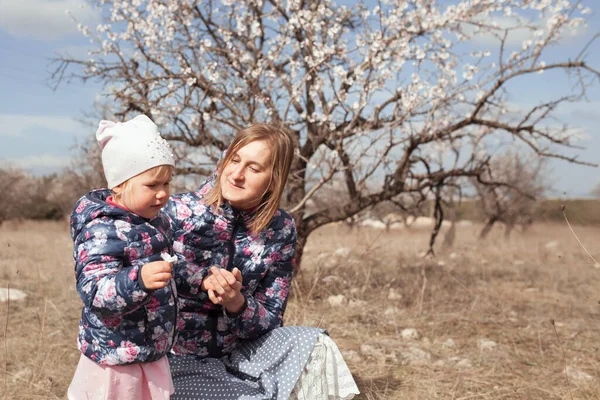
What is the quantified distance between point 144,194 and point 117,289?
14.0 inches

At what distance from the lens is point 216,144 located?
5438 mm

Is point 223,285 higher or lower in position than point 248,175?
lower

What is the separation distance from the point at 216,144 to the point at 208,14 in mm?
1189

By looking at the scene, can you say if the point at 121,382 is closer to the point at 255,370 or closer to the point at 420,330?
the point at 255,370

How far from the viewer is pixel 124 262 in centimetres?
198

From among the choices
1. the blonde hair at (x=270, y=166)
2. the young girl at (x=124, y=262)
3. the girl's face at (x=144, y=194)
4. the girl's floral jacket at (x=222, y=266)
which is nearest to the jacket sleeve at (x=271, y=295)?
the girl's floral jacket at (x=222, y=266)

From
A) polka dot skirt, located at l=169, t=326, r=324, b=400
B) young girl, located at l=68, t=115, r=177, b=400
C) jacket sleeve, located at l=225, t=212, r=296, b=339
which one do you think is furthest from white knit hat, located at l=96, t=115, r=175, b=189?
polka dot skirt, located at l=169, t=326, r=324, b=400

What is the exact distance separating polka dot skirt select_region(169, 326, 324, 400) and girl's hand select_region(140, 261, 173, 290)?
0.77 m

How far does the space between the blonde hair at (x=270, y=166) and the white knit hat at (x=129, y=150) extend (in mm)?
477

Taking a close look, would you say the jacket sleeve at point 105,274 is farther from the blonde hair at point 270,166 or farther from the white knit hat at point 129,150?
the blonde hair at point 270,166

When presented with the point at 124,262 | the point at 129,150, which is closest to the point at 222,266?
the point at 124,262

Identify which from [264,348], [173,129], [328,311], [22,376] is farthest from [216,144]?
[264,348]

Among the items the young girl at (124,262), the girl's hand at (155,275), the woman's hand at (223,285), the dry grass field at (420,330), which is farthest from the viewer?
the dry grass field at (420,330)

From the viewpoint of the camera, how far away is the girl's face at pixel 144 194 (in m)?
2.01
